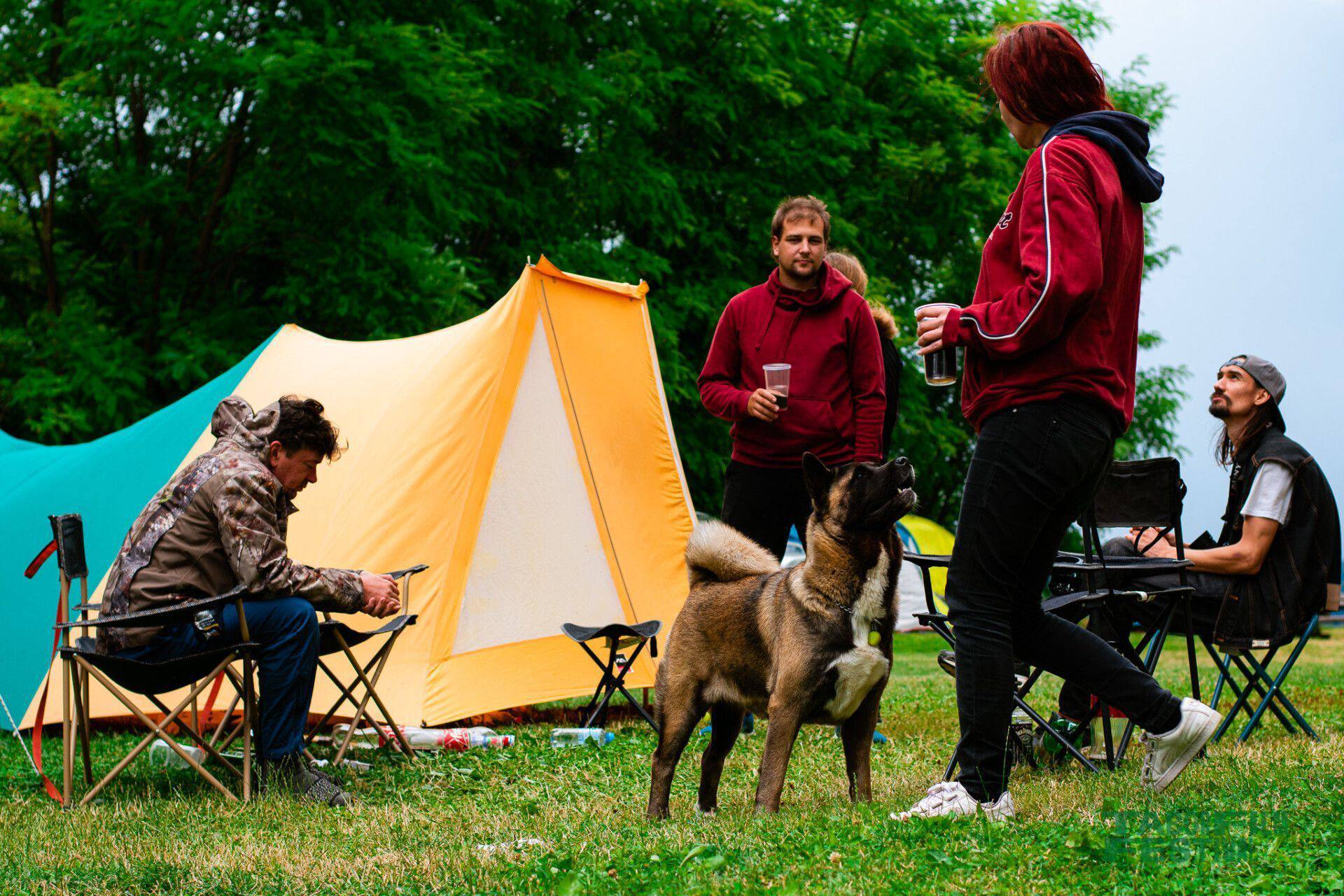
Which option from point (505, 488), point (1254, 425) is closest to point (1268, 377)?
point (1254, 425)

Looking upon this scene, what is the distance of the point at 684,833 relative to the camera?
3.12 meters

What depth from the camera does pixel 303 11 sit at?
35.9 feet

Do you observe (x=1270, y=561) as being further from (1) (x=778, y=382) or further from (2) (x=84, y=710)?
(2) (x=84, y=710)

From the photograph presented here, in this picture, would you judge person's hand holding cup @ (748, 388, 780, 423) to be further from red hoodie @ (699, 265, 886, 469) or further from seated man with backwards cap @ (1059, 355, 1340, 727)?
seated man with backwards cap @ (1059, 355, 1340, 727)

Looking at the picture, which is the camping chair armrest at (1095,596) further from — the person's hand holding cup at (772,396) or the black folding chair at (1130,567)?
the person's hand holding cup at (772,396)

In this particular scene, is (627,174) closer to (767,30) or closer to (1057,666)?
(767,30)

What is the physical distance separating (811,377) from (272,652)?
6.95 ft

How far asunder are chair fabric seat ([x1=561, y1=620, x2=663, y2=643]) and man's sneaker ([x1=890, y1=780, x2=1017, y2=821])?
8.10 ft

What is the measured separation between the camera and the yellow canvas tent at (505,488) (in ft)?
19.1

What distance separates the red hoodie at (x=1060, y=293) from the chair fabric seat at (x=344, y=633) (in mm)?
2705

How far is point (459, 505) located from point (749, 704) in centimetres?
270

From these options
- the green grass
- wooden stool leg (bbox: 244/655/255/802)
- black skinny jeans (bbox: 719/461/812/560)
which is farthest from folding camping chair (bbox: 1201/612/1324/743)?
wooden stool leg (bbox: 244/655/255/802)

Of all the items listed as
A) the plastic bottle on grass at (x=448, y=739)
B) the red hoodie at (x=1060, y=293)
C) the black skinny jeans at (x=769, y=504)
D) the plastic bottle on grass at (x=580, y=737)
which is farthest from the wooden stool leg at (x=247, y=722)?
the red hoodie at (x=1060, y=293)

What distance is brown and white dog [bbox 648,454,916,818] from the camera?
10.9ft
